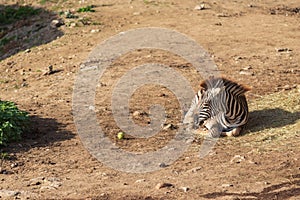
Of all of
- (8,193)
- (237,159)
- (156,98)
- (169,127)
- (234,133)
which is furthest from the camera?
(156,98)

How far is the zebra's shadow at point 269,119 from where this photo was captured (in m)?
7.99

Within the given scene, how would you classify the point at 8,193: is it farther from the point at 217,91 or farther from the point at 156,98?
the point at 156,98

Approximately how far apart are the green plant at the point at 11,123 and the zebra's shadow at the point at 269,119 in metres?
2.63

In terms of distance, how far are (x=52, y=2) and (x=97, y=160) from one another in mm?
8649

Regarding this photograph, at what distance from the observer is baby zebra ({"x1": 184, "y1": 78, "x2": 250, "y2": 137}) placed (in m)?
8.12

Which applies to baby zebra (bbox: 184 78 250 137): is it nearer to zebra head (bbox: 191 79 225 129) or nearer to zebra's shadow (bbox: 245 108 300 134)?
zebra head (bbox: 191 79 225 129)

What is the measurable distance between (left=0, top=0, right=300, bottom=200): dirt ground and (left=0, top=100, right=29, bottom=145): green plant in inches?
4.6

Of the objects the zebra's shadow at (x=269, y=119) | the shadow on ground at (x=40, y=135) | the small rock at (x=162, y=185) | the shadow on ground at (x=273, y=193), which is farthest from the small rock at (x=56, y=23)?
the shadow on ground at (x=273, y=193)

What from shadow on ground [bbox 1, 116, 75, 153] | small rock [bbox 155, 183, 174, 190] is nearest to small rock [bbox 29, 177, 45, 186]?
shadow on ground [bbox 1, 116, 75, 153]

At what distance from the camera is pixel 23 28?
45.7 feet

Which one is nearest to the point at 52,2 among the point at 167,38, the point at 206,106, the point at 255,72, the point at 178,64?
the point at 167,38

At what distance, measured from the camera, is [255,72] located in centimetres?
1030

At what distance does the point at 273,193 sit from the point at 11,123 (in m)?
3.19

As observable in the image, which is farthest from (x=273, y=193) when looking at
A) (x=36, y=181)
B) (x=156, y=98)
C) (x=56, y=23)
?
(x=56, y=23)
